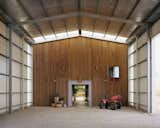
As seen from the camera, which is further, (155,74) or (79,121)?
(155,74)

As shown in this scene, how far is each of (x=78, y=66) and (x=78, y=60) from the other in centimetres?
53

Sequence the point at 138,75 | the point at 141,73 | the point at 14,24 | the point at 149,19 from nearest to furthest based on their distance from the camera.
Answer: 1. the point at 149,19
2. the point at 14,24
3. the point at 141,73
4. the point at 138,75

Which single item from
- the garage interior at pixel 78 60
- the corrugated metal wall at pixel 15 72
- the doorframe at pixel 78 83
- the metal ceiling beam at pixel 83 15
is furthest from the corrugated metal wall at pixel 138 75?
the corrugated metal wall at pixel 15 72

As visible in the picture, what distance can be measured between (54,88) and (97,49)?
5.04m

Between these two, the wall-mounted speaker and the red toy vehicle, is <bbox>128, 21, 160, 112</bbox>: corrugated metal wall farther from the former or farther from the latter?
the red toy vehicle

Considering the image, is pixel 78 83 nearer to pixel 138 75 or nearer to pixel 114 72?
pixel 114 72

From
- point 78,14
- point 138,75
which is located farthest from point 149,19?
point 138,75

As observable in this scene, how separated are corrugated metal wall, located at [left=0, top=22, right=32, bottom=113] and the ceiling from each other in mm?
1238

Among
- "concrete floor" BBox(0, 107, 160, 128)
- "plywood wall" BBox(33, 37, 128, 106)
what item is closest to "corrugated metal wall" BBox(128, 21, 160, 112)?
"plywood wall" BBox(33, 37, 128, 106)

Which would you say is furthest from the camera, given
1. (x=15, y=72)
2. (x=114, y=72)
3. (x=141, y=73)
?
(x=114, y=72)

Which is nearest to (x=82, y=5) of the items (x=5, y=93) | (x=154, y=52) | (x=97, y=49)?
Answer: (x=154, y=52)

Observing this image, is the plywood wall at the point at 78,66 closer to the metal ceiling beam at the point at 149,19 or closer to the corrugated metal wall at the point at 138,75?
the corrugated metal wall at the point at 138,75

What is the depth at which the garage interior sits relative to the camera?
16.8 meters

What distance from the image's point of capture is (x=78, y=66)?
27641 mm
